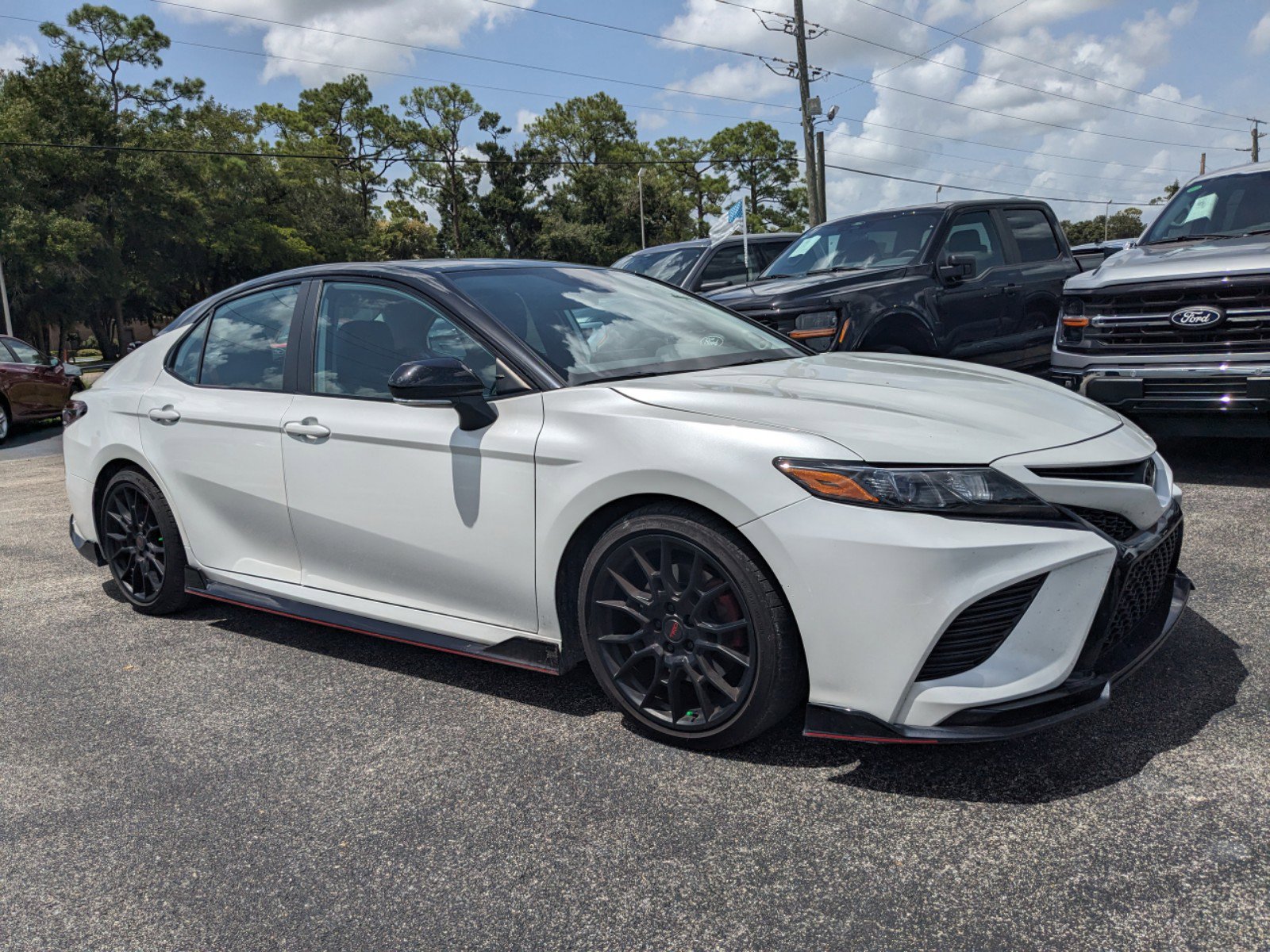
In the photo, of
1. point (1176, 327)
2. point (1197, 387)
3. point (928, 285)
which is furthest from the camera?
point (928, 285)

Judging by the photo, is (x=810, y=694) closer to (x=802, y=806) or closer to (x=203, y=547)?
(x=802, y=806)

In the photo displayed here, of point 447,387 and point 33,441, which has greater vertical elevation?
point 447,387

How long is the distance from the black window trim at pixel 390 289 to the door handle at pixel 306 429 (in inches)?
4.7

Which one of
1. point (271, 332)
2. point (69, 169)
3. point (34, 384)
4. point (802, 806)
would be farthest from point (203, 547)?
point (69, 169)

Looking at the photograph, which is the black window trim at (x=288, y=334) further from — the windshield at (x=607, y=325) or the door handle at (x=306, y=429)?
the windshield at (x=607, y=325)

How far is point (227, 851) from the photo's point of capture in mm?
2627

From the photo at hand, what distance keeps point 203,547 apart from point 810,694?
9.20 ft

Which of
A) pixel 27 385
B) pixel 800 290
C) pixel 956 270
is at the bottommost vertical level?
pixel 27 385

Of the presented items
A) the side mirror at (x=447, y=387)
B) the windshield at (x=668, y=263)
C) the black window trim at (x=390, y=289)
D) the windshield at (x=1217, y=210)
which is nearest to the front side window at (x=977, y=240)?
the windshield at (x=1217, y=210)

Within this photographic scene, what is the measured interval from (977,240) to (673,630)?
623 cm

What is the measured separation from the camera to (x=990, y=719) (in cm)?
255

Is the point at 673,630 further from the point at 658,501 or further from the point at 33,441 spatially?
the point at 33,441

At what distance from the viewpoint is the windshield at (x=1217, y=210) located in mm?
6906

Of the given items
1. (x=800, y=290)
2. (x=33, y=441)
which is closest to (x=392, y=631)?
(x=800, y=290)
